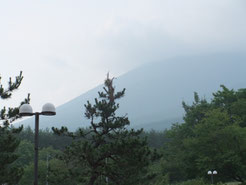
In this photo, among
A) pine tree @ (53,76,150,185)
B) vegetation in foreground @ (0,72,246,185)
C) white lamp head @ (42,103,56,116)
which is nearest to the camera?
white lamp head @ (42,103,56,116)

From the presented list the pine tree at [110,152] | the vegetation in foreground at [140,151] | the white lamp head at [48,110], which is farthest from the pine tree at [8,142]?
the white lamp head at [48,110]

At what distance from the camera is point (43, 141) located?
305ft

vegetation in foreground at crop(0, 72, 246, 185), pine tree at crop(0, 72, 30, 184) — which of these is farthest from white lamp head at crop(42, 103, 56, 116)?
pine tree at crop(0, 72, 30, 184)

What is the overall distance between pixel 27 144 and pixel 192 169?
45.9 metres

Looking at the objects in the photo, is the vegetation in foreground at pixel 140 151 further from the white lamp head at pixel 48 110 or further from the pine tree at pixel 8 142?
the white lamp head at pixel 48 110

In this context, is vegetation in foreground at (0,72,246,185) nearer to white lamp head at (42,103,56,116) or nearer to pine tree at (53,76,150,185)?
pine tree at (53,76,150,185)

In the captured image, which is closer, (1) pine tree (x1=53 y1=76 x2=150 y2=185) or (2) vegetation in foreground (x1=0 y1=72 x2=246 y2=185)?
(1) pine tree (x1=53 y1=76 x2=150 y2=185)

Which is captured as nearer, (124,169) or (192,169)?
(124,169)

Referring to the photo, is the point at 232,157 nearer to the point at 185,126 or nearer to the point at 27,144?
the point at 185,126

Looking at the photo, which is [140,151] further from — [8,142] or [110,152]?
[8,142]

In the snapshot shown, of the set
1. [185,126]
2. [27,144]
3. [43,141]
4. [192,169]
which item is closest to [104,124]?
[192,169]

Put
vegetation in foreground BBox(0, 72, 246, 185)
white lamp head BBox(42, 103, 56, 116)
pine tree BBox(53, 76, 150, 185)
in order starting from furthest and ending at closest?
vegetation in foreground BBox(0, 72, 246, 185) < pine tree BBox(53, 76, 150, 185) < white lamp head BBox(42, 103, 56, 116)

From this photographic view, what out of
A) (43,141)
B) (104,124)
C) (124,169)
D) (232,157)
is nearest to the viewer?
(124,169)

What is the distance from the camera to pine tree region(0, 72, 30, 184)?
20.1 meters
